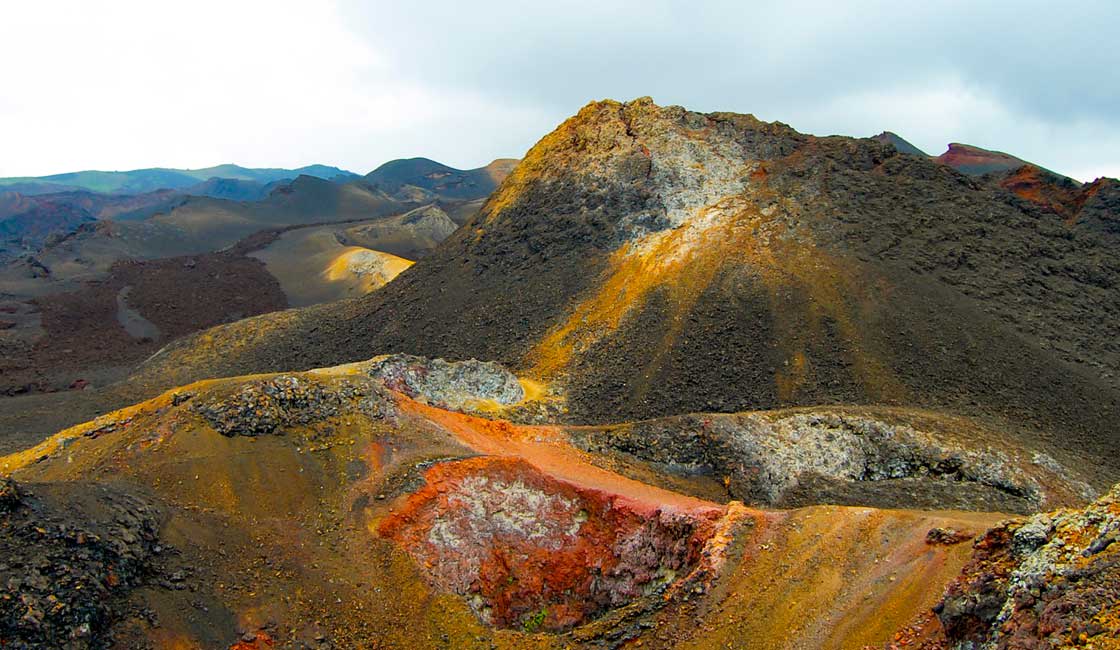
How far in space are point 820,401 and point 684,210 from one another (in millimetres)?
16632

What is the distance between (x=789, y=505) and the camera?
23531 mm

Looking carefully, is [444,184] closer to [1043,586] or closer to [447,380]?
[447,380]

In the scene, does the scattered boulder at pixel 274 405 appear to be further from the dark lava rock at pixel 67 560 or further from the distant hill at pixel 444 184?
the distant hill at pixel 444 184

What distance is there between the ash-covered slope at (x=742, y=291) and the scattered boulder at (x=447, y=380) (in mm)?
3236

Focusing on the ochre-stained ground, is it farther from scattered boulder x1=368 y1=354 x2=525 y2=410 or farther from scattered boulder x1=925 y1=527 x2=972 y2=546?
scattered boulder x1=368 y1=354 x2=525 y2=410

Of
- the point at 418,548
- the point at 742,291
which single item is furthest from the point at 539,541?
the point at 742,291

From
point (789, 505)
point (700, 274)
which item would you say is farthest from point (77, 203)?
point (789, 505)

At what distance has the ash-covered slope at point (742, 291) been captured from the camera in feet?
102

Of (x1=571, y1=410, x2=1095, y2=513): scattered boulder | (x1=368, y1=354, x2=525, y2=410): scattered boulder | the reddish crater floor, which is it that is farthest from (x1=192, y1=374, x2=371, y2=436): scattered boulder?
(x1=571, y1=410, x2=1095, y2=513): scattered boulder

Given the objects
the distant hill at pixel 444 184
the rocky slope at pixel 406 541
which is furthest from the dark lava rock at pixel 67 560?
the distant hill at pixel 444 184

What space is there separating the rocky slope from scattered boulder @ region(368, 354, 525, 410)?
6573 mm

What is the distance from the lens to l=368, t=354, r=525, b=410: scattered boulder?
3039 centimetres

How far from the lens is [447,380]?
106ft

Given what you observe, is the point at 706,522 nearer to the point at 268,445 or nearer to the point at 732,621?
the point at 732,621
